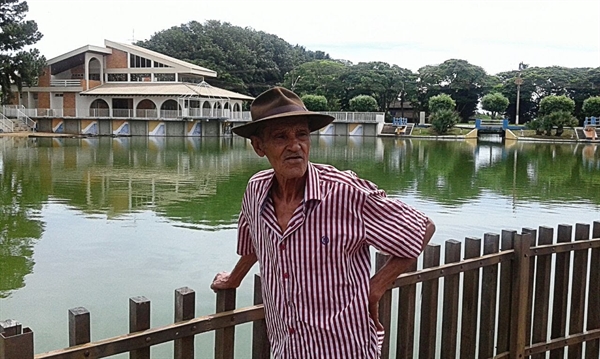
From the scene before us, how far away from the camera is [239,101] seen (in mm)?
43406

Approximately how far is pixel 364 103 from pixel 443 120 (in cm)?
606

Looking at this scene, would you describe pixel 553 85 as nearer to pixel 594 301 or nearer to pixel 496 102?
pixel 496 102

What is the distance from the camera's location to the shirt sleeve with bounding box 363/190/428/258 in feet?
5.53

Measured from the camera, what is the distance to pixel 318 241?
1.67 meters

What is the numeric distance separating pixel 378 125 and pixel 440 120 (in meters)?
4.40

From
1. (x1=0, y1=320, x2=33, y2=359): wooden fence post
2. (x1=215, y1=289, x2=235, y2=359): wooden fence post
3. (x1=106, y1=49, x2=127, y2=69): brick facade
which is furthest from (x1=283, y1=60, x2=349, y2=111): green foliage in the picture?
(x1=0, y1=320, x2=33, y2=359): wooden fence post

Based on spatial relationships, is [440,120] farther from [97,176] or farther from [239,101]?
[97,176]

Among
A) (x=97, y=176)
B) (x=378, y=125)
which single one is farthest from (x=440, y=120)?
(x=97, y=176)

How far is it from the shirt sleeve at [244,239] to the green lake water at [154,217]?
0.53 meters

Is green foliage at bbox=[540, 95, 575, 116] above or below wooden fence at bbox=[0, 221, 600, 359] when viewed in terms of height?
above

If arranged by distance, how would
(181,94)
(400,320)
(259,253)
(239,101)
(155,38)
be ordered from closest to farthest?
1. (259,253)
2. (400,320)
3. (181,94)
4. (239,101)
5. (155,38)

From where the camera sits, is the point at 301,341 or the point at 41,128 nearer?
the point at 301,341

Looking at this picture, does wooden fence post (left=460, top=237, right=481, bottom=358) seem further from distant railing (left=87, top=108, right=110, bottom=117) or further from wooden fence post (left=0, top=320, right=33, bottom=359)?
distant railing (left=87, top=108, right=110, bottom=117)

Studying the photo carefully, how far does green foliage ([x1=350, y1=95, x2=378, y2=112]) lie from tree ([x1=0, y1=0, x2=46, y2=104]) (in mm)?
20722
